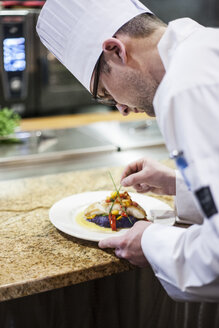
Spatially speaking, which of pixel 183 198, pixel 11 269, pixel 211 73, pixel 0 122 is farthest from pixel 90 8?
pixel 0 122

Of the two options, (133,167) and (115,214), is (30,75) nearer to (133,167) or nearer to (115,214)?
(133,167)

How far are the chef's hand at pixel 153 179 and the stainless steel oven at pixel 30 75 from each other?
220cm

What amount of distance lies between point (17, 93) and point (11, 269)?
265 cm

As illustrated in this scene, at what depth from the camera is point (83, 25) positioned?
143 cm

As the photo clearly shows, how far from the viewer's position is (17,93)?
3.76m

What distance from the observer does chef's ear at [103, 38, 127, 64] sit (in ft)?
4.21

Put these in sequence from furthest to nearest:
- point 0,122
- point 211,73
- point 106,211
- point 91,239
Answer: point 0,122, point 106,211, point 91,239, point 211,73

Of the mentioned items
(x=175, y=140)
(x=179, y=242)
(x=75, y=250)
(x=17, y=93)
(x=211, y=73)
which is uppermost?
(x=211, y=73)

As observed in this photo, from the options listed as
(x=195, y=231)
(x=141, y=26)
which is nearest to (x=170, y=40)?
(x=141, y=26)

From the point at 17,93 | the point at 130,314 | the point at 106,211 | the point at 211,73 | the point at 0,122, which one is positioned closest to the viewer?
the point at 211,73

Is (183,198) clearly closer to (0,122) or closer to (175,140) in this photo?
(175,140)

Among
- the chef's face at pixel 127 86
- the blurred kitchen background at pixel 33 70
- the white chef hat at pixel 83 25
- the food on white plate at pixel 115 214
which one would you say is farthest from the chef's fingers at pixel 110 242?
the blurred kitchen background at pixel 33 70

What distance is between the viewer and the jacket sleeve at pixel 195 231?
3.34 ft

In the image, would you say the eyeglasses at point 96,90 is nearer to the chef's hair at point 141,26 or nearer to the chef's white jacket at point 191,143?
the chef's hair at point 141,26
